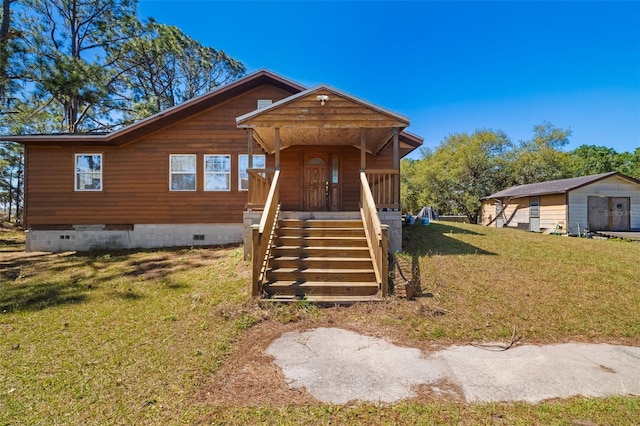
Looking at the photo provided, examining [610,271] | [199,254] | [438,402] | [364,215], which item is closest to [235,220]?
[199,254]

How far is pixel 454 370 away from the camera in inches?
127

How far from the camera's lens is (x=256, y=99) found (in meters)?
10.9

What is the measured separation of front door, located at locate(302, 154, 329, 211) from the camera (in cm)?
1066

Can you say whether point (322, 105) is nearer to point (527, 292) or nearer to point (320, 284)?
point (320, 284)

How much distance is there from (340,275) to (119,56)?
2157 cm

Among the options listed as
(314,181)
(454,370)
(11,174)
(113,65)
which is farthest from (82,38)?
(454,370)

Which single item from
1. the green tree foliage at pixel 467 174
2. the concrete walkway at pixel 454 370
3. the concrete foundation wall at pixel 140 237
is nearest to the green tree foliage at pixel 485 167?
the green tree foliage at pixel 467 174

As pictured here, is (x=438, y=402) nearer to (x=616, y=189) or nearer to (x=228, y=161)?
(x=228, y=161)

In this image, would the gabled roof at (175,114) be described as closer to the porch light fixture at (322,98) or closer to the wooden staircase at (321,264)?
the porch light fixture at (322,98)

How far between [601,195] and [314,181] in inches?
694

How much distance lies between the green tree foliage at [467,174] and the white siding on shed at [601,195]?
37.0 feet

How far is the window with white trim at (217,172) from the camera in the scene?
10.7 m

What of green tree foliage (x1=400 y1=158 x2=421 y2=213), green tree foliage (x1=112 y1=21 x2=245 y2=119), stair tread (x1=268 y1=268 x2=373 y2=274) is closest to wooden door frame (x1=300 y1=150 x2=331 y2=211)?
stair tread (x1=268 y1=268 x2=373 y2=274)

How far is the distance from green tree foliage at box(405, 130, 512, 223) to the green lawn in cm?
2272
